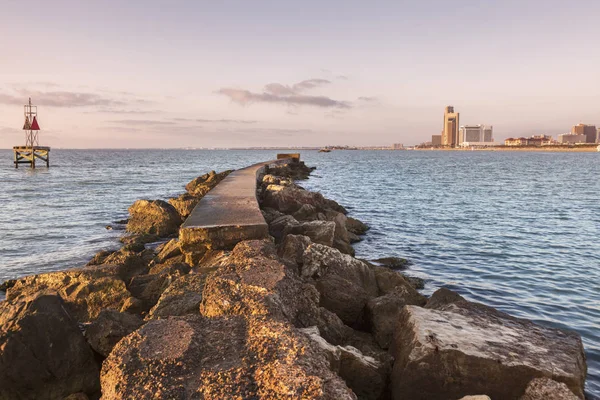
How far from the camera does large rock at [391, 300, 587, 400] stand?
3.41 meters

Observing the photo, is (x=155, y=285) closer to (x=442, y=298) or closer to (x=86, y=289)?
(x=86, y=289)

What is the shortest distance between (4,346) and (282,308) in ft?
7.41

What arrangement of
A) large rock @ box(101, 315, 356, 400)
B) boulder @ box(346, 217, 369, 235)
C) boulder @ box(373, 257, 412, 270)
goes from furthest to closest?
boulder @ box(346, 217, 369, 235)
boulder @ box(373, 257, 412, 270)
large rock @ box(101, 315, 356, 400)

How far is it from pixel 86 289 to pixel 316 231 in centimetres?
406

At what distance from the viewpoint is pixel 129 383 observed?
2.38m

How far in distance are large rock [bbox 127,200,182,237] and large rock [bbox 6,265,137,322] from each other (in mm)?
5121

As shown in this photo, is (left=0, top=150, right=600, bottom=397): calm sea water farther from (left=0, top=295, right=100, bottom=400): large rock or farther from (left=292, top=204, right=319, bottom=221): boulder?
(left=0, top=295, right=100, bottom=400): large rock

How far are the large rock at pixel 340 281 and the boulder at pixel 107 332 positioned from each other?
244 cm

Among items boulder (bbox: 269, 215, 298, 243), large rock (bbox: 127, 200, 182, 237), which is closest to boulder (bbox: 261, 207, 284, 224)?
boulder (bbox: 269, 215, 298, 243)

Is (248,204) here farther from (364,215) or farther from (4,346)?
(364,215)

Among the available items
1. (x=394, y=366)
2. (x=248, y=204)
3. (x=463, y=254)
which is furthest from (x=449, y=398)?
(x=463, y=254)

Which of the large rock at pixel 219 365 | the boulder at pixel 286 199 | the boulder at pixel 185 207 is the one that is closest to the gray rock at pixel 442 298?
the large rock at pixel 219 365

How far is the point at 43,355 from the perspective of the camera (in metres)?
3.51

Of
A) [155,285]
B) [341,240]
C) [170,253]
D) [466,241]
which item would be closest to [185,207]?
[341,240]
